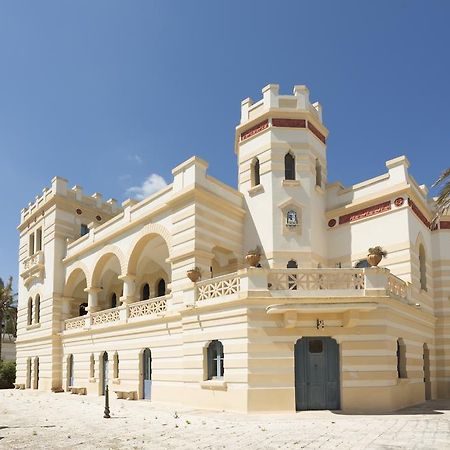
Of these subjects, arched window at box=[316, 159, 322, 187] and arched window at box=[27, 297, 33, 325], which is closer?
arched window at box=[316, 159, 322, 187]

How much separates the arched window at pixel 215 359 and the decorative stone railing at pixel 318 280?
10.0ft

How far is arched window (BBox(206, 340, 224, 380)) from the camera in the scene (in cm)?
1717

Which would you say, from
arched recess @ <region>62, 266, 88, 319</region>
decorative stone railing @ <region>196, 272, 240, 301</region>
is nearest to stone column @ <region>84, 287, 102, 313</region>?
arched recess @ <region>62, 266, 88, 319</region>

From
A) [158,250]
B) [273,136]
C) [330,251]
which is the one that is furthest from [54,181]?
[330,251]

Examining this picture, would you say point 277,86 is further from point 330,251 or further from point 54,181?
point 54,181

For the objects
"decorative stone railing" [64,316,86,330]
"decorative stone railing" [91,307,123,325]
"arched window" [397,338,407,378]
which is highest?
"decorative stone railing" [91,307,123,325]

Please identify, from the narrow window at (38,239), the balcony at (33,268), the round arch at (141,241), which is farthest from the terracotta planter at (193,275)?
the narrow window at (38,239)

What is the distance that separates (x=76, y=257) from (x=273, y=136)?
14457 mm

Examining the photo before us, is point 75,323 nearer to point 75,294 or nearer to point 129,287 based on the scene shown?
point 75,294

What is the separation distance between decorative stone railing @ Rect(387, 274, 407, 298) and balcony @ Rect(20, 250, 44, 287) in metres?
→ 23.2

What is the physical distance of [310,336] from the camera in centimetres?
1605

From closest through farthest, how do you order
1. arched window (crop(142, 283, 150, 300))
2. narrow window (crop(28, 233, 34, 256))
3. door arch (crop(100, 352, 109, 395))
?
door arch (crop(100, 352, 109, 395)) → arched window (crop(142, 283, 150, 300)) → narrow window (crop(28, 233, 34, 256))

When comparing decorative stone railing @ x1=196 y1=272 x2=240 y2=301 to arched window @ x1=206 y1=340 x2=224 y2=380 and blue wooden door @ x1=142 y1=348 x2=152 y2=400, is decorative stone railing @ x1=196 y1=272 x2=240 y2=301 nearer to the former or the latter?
arched window @ x1=206 y1=340 x2=224 y2=380

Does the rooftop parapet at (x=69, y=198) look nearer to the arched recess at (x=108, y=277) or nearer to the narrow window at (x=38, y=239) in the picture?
the narrow window at (x=38, y=239)
